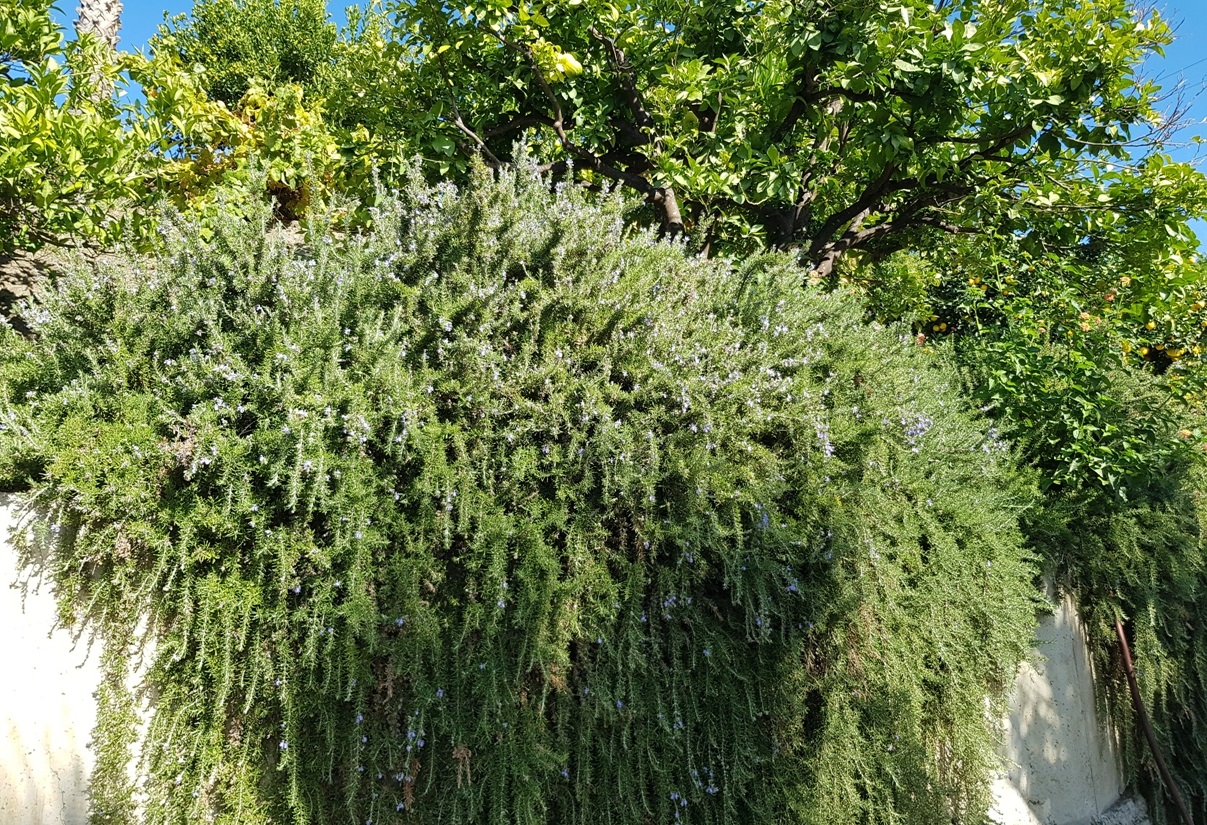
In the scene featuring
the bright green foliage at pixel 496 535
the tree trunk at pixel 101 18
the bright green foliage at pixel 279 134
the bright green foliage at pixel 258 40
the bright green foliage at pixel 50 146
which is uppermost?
the bright green foliage at pixel 258 40

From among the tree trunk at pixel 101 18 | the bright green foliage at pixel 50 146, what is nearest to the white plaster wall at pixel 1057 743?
the bright green foliage at pixel 50 146

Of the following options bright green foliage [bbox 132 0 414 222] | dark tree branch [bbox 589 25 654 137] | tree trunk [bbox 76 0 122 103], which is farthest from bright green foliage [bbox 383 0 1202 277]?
tree trunk [bbox 76 0 122 103]

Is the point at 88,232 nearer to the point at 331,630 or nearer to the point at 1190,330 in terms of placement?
the point at 331,630

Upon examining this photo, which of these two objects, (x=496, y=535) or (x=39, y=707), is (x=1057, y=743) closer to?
(x=496, y=535)

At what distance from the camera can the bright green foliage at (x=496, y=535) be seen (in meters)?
2.38

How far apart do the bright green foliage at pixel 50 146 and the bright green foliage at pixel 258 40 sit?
11.8 meters

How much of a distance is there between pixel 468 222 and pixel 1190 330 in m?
6.20

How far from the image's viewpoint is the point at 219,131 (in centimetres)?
514

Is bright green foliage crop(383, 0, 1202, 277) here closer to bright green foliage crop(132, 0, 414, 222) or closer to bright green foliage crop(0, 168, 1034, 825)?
bright green foliage crop(132, 0, 414, 222)

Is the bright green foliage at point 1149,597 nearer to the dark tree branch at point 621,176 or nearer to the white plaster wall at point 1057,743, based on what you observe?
the white plaster wall at point 1057,743

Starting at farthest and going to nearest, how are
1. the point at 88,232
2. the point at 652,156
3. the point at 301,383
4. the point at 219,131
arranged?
the point at 219,131, the point at 652,156, the point at 88,232, the point at 301,383

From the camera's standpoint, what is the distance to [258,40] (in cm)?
1541

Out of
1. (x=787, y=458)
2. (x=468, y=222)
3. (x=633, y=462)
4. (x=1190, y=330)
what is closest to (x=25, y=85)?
(x=468, y=222)

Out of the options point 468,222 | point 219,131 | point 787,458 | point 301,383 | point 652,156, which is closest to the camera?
point 301,383
